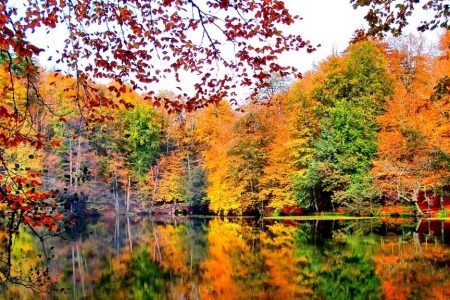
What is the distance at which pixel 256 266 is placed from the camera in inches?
508

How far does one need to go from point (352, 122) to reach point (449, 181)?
6.52 m

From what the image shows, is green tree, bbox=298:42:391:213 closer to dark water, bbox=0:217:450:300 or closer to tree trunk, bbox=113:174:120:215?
dark water, bbox=0:217:450:300

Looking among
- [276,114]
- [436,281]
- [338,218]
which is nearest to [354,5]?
[436,281]

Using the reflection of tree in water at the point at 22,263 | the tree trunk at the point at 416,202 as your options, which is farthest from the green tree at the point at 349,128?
the reflection of tree in water at the point at 22,263

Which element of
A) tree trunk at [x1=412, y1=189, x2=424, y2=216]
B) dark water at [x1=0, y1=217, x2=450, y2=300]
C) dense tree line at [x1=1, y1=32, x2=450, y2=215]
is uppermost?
dense tree line at [x1=1, y1=32, x2=450, y2=215]

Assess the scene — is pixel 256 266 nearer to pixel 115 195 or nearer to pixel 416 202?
pixel 416 202

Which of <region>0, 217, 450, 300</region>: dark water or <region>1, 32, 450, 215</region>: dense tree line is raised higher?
<region>1, 32, 450, 215</region>: dense tree line

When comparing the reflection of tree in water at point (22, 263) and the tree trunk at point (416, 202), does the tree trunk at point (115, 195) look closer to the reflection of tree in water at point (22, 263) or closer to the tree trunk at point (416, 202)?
the reflection of tree in water at point (22, 263)

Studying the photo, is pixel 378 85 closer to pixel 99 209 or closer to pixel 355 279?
pixel 355 279

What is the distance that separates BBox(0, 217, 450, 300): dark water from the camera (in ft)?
32.8

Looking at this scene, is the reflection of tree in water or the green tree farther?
the green tree

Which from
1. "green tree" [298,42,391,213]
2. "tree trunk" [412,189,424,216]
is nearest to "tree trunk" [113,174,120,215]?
"green tree" [298,42,391,213]

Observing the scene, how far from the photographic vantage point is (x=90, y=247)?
1939 cm

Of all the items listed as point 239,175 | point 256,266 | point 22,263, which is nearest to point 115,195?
point 239,175
